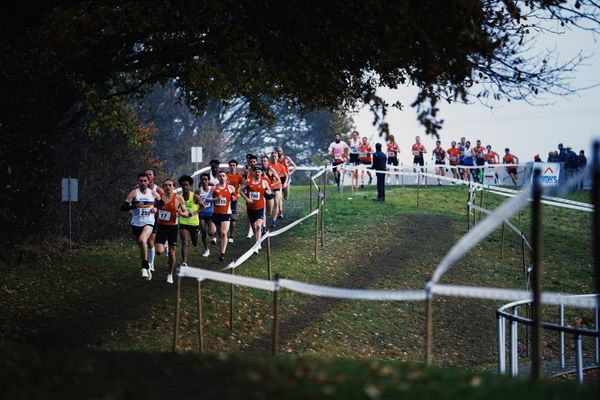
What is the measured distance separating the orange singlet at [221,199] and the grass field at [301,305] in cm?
130

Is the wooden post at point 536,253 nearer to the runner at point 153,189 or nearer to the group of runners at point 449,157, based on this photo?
the runner at point 153,189

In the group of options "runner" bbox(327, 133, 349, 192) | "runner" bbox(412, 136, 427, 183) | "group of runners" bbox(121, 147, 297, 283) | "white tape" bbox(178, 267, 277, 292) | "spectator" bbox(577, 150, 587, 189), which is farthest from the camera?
"spectator" bbox(577, 150, 587, 189)

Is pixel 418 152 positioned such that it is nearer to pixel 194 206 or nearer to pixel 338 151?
pixel 338 151

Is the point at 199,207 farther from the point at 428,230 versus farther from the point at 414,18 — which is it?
the point at 428,230

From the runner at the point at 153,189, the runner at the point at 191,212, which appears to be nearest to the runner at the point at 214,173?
the runner at the point at 191,212

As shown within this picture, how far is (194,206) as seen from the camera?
65.0ft

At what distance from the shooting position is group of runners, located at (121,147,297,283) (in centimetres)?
1916

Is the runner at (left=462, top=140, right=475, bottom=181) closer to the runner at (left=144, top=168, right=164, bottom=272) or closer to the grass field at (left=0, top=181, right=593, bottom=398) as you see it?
the grass field at (left=0, top=181, right=593, bottom=398)

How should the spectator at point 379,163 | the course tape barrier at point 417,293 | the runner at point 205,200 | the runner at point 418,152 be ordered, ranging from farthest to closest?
the runner at point 418,152 → the spectator at point 379,163 → the runner at point 205,200 → the course tape barrier at point 417,293

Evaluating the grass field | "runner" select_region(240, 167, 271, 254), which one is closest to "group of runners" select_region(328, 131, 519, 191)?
the grass field

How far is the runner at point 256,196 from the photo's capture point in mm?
23031

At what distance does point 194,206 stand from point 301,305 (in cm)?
315

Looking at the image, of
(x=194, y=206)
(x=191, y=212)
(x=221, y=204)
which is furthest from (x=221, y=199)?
(x=191, y=212)

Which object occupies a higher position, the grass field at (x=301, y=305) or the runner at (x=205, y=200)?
the runner at (x=205, y=200)
